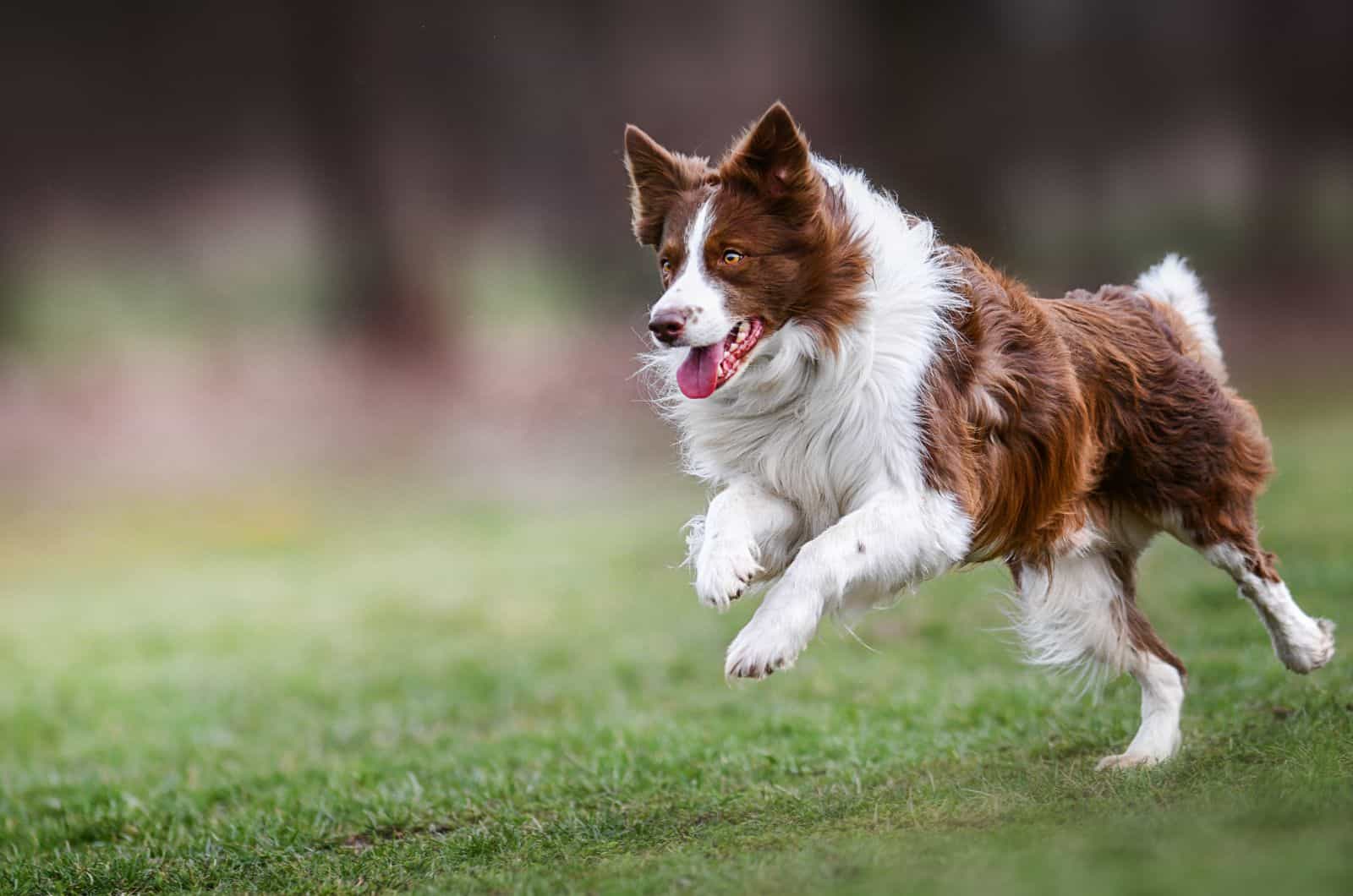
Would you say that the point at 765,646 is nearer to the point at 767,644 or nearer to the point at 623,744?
the point at 767,644

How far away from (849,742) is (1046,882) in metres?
3.35

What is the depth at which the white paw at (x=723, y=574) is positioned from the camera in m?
4.87

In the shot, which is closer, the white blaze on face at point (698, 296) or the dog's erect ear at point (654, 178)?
the white blaze on face at point (698, 296)

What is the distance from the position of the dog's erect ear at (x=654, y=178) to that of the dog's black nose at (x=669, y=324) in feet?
2.03

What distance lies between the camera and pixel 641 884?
4.64m

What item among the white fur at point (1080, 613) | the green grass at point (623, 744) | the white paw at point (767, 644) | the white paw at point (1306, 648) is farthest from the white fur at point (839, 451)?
the white paw at point (1306, 648)

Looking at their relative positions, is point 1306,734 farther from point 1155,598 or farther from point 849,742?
point 1155,598

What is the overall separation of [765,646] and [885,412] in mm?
940

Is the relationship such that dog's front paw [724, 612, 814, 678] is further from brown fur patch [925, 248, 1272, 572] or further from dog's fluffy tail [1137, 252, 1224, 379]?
dog's fluffy tail [1137, 252, 1224, 379]

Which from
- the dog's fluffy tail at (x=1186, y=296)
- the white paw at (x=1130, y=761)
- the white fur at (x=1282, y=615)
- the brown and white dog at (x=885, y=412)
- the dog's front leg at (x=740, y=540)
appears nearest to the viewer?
the dog's front leg at (x=740, y=540)

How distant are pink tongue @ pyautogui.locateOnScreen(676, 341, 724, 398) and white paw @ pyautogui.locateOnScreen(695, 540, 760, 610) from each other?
20.7 inches

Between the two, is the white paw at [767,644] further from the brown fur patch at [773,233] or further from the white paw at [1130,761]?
the white paw at [1130,761]

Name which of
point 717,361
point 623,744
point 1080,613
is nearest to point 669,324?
point 717,361

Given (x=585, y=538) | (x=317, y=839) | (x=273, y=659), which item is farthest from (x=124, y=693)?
(x=585, y=538)
